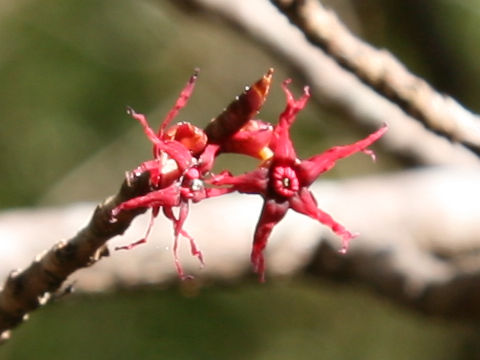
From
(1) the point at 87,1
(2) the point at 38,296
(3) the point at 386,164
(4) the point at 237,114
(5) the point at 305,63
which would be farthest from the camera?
(1) the point at 87,1

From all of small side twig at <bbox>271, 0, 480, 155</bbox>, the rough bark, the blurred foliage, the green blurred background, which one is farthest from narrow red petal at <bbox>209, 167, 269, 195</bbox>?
the blurred foliage

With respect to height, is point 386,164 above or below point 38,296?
above

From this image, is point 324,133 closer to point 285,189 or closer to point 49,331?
point 49,331

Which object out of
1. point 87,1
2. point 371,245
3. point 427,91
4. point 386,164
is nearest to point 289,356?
point 386,164

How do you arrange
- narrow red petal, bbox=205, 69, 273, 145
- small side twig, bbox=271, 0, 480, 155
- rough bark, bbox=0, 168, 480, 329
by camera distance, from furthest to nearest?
rough bark, bbox=0, 168, 480, 329 → small side twig, bbox=271, 0, 480, 155 → narrow red petal, bbox=205, 69, 273, 145

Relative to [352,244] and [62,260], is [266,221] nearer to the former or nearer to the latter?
[62,260]

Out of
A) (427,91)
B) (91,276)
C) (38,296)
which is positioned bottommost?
(38,296)

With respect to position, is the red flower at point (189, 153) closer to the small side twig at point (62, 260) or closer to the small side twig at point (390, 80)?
the small side twig at point (62, 260)

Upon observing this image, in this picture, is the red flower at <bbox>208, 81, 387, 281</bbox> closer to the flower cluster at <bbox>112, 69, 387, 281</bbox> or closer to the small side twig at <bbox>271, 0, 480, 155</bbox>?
the flower cluster at <bbox>112, 69, 387, 281</bbox>
